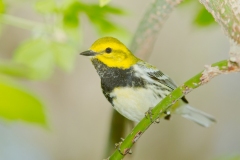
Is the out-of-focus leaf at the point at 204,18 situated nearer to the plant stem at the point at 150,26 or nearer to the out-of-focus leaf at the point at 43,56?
the plant stem at the point at 150,26

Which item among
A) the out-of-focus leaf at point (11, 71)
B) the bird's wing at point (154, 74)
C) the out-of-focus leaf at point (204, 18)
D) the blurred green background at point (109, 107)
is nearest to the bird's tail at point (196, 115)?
the bird's wing at point (154, 74)

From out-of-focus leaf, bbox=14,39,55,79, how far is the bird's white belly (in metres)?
0.21

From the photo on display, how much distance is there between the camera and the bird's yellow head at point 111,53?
110 cm

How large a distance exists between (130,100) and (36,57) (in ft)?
0.92

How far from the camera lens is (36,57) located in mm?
1174

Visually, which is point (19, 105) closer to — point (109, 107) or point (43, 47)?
point (43, 47)

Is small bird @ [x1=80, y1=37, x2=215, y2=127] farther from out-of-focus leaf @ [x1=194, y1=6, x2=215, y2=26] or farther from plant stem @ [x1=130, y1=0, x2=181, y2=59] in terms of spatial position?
out-of-focus leaf @ [x1=194, y1=6, x2=215, y2=26]

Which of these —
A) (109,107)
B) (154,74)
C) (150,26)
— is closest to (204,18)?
(150,26)

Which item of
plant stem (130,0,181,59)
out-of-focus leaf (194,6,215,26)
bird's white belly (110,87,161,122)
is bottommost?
bird's white belly (110,87,161,122)

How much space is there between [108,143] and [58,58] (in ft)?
0.88

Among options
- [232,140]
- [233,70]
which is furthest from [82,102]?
[233,70]

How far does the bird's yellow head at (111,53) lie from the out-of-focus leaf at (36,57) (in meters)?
0.15

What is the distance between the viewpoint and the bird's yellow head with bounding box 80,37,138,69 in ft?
3.62

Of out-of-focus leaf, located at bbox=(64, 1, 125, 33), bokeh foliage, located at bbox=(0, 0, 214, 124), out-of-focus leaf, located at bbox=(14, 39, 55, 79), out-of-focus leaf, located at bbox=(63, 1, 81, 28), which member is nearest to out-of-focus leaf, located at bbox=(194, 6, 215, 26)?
bokeh foliage, located at bbox=(0, 0, 214, 124)
